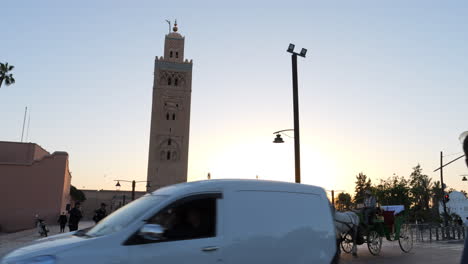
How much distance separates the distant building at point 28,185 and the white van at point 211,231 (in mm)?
39217

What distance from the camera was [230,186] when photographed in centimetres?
576

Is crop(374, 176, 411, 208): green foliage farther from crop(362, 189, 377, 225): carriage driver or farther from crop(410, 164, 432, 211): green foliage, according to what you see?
crop(362, 189, 377, 225): carriage driver

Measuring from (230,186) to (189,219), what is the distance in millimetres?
772

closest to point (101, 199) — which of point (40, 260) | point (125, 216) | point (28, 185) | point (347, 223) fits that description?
point (28, 185)

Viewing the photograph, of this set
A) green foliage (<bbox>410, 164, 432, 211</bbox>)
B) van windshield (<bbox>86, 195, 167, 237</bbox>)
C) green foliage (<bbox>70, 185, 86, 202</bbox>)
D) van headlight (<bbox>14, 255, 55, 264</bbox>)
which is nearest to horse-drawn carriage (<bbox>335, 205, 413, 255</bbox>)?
van windshield (<bbox>86, 195, 167, 237</bbox>)

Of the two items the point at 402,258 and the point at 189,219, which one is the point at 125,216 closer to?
the point at 189,219

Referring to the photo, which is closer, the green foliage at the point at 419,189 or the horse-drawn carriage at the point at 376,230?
the horse-drawn carriage at the point at 376,230

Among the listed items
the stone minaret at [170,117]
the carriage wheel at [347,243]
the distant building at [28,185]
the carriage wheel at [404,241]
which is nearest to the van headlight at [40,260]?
the carriage wheel at [347,243]

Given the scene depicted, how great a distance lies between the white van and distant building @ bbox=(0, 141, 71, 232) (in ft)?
129

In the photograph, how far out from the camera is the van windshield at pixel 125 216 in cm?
501

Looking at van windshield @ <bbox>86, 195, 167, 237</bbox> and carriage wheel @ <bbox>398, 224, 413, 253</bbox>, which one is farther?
carriage wheel @ <bbox>398, 224, 413, 253</bbox>

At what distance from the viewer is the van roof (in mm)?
5555

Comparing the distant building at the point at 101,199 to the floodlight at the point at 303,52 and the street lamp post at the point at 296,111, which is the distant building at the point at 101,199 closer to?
the street lamp post at the point at 296,111

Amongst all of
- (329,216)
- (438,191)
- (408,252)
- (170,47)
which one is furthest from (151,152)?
(329,216)
